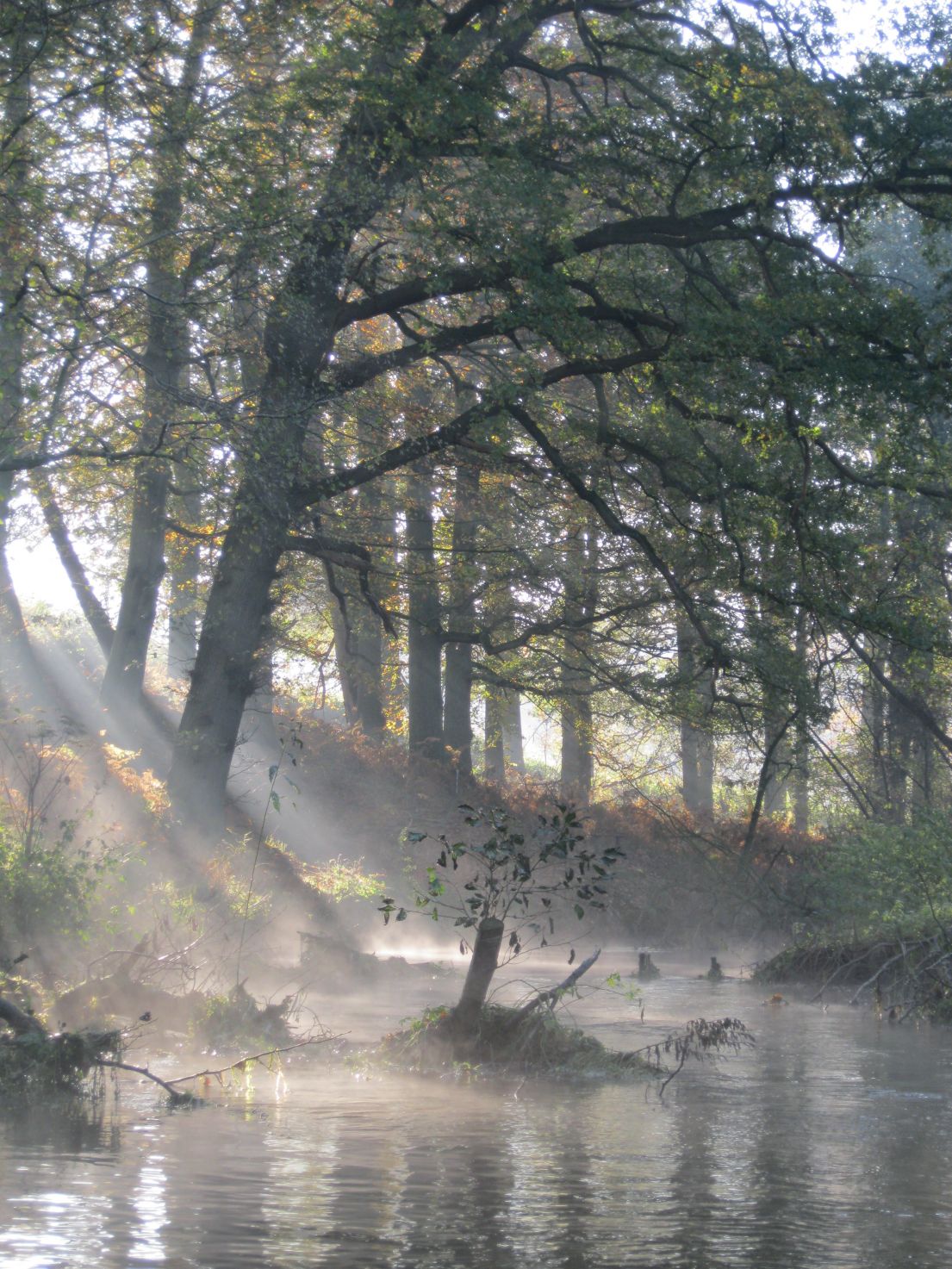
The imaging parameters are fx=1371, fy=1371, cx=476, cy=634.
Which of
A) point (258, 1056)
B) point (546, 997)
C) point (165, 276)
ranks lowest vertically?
point (258, 1056)

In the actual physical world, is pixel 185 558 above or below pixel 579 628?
above

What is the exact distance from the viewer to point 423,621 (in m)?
21.0

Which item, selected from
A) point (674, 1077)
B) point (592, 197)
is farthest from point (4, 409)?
point (674, 1077)

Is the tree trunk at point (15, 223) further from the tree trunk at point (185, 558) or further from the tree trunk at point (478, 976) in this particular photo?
the tree trunk at point (478, 976)

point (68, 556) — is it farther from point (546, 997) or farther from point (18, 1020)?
point (18, 1020)

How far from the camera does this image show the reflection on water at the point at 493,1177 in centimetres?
634

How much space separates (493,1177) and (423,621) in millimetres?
13612

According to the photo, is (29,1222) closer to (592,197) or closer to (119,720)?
(592,197)

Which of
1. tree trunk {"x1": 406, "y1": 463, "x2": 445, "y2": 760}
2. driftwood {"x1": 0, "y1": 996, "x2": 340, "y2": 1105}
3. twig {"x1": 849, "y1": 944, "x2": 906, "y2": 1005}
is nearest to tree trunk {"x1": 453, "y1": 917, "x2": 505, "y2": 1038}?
driftwood {"x1": 0, "y1": 996, "x2": 340, "y2": 1105}

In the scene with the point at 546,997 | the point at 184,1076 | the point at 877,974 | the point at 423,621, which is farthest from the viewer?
the point at 423,621

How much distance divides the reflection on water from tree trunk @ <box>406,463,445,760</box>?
843cm

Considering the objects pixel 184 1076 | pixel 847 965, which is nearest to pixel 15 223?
pixel 184 1076

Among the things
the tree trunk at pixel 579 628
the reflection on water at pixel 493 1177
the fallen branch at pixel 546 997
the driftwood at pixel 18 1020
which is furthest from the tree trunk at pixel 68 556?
the reflection on water at pixel 493 1177

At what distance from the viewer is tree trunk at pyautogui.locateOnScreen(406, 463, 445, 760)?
19.5m
